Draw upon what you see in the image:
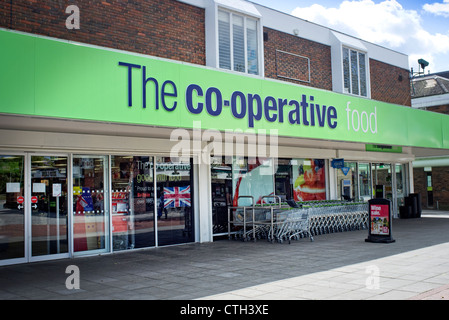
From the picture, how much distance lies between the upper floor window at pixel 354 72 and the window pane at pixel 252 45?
4.91 metres

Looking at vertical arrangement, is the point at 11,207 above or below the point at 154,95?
below

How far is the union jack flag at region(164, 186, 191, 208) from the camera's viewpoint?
11.9 meters

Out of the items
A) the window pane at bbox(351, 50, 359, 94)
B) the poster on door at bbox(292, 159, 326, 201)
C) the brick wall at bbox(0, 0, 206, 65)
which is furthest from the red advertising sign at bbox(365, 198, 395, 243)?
the window pane at bbox(351, 50, 359, 94)

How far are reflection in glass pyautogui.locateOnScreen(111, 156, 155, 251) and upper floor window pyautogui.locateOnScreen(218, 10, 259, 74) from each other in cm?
384

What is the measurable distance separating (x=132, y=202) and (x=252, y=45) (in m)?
6.07

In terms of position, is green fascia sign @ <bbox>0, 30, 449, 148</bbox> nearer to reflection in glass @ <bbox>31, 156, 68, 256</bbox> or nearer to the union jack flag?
reflection in glass @ <bbox>31, 156, 68, 256</bbox>

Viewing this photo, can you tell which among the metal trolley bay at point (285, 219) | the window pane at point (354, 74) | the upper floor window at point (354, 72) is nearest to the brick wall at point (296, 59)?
the upper floor window at point (354, 72)

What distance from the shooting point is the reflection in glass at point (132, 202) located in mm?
10914

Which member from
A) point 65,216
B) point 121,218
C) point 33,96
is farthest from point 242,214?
point 33,96

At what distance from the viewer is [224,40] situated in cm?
1285

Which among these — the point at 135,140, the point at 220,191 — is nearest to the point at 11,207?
the point at 135,140
